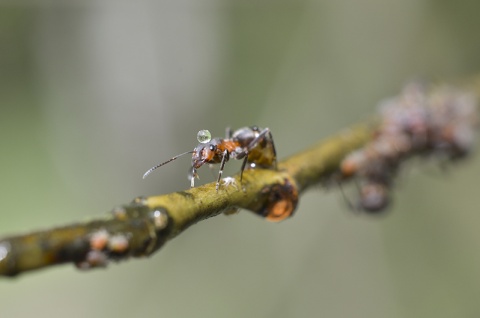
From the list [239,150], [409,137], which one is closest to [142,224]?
[239,150]

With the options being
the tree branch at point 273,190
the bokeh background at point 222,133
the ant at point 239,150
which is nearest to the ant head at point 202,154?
the ant at point 239,150

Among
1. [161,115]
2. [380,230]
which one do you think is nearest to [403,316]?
[380,230]

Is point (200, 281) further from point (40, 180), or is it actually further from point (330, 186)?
point (330, 186)

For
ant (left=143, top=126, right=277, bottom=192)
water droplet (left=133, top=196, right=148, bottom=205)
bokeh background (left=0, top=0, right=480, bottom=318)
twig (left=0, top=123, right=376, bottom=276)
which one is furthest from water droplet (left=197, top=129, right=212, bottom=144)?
bokeh background (left=0, top=0, right=480, bottom=318)

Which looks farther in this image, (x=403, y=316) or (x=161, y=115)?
(x=161, y=115)

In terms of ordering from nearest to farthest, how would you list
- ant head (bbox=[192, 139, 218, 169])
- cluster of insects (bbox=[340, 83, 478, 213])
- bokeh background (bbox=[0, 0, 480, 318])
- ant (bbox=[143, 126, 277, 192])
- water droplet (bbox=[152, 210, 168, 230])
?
1. water droplet (bbox=[152, 210, 168, 230])
2. ant (bbox=[143, 126, 277, 192])
3. ant head (bbox=[192, 139, 218, 169])
4. cluster of insects (bbox=[340, 83, 478, 213])
5. bokeh background (bbox=[0, 0, 480, 318])

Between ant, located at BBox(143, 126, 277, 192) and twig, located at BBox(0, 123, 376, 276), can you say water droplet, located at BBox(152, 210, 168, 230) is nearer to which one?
twig, located at BBox(0, 123, 376, 276)

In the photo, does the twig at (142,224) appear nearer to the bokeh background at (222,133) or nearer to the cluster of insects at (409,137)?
the cluster of insects at (409,137)
